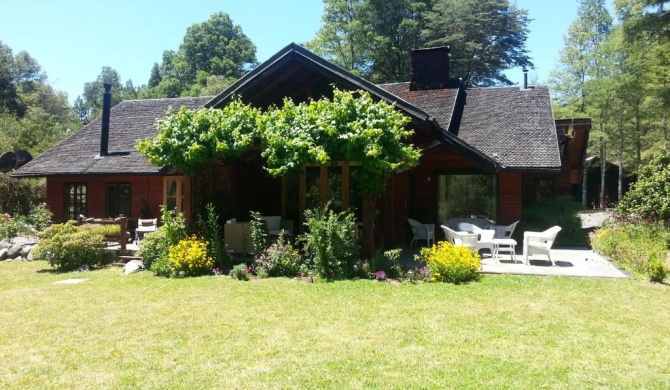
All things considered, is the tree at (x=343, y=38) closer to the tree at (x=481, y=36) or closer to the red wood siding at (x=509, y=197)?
the tree at (x=481, y=36)

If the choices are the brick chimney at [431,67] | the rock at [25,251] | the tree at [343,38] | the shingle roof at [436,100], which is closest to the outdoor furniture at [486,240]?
the shingle roof at [436,100]

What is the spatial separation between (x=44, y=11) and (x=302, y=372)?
14.6m

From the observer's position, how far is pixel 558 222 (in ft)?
51.9

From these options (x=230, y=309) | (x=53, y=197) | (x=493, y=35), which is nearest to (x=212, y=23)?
(x=493, y=35)

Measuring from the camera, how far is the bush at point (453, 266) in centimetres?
943

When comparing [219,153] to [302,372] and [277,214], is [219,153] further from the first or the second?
[302,372]

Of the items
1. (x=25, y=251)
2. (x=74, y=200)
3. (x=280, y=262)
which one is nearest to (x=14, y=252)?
(x=25, y=251)

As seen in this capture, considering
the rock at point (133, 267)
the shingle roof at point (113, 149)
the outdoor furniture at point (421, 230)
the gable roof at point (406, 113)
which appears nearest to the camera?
the rock at point (133, 267)

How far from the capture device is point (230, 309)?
7.74 m

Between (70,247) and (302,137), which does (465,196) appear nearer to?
Result: (302,137)

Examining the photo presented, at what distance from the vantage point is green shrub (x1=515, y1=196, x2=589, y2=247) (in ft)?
51.0

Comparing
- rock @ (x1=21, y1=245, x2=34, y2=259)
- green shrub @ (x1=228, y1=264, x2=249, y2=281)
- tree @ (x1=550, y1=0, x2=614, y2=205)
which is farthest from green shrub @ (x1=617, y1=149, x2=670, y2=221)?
tree @ (x1=550, y1=0, x2=614, y2=205)

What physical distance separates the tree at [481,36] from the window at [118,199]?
81.8 feet

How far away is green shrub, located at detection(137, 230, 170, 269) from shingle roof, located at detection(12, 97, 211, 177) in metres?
5.23
